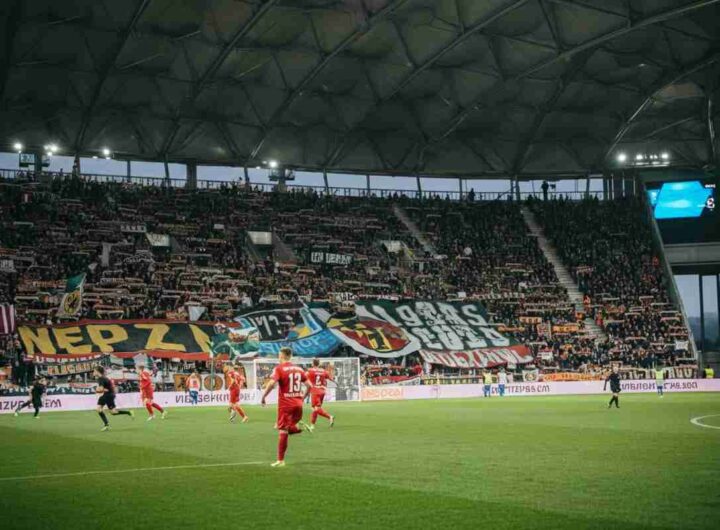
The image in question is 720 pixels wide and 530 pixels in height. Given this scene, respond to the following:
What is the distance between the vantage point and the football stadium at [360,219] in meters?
46.1

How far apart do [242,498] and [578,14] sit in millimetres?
48295

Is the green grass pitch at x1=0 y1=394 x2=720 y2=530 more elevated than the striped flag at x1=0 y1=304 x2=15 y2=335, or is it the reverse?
the striped flag at x1=0 y1=304 x2=15 y2=335

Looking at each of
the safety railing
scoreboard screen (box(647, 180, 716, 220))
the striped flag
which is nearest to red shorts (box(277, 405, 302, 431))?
the striped flag

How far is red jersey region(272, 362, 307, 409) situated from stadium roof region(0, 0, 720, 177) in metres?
38.1

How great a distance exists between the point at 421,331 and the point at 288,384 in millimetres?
45556

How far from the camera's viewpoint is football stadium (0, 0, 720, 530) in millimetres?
46062

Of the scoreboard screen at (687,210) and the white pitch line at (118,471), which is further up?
the scoreboard screen at (687,210)

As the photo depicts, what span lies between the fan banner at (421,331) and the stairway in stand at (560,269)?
712 centimetres

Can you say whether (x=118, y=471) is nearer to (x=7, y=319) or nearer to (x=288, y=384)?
(x=288, y=384)

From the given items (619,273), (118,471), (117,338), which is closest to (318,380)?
(118,471)

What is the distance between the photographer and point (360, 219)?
73.9 metres

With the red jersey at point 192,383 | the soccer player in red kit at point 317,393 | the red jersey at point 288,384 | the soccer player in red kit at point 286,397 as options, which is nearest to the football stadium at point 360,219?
the soccer player in red kit at point 317,393

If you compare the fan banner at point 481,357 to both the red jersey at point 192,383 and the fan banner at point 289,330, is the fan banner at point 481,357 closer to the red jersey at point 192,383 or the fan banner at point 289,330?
the fan banner at point 289,330

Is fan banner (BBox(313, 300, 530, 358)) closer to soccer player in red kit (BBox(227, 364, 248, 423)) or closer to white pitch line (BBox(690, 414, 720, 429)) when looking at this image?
soccer player in red kit (BBox(227, 364, 248, 423))
